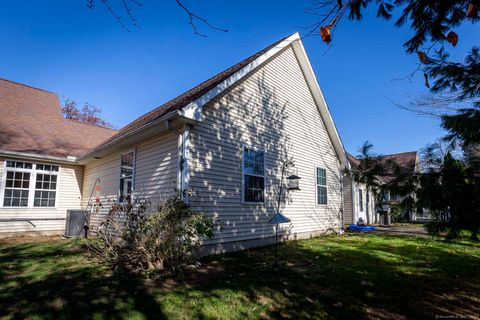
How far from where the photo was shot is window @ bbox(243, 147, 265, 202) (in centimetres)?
846

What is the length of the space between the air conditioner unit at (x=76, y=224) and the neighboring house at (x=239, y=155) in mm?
620

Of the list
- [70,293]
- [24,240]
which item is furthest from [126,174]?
[70,293]

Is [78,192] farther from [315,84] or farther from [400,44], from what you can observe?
[400,44]

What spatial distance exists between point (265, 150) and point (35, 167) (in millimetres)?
9271

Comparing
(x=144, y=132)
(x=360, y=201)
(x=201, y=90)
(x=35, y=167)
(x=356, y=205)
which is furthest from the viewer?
(x=360, y=201)

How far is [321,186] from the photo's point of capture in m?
12.1

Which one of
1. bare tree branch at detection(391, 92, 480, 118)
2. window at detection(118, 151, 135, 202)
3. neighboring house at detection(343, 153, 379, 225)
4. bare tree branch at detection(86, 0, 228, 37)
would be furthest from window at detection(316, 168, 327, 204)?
bare tree branch at detection(86, 0, 228, 37)

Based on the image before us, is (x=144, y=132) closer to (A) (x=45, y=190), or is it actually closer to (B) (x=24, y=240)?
(B) (x=24, y=240)

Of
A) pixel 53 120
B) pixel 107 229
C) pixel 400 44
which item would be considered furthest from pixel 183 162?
pixel 53 120

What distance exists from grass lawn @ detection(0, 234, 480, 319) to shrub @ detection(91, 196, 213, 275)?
428 mm

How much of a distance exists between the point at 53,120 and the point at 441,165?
16575 mm

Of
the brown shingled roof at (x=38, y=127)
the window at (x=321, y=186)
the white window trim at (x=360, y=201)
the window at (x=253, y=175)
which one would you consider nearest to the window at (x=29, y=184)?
the brown shingled roof at (x=38, y=127)

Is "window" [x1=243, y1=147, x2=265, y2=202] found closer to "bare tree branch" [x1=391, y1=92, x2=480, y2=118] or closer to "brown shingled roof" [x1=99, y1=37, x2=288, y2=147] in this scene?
"brown shingled roof" [x1=99, y1=37, x2=288, y2=147]

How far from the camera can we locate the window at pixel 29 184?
10359 millimetres
